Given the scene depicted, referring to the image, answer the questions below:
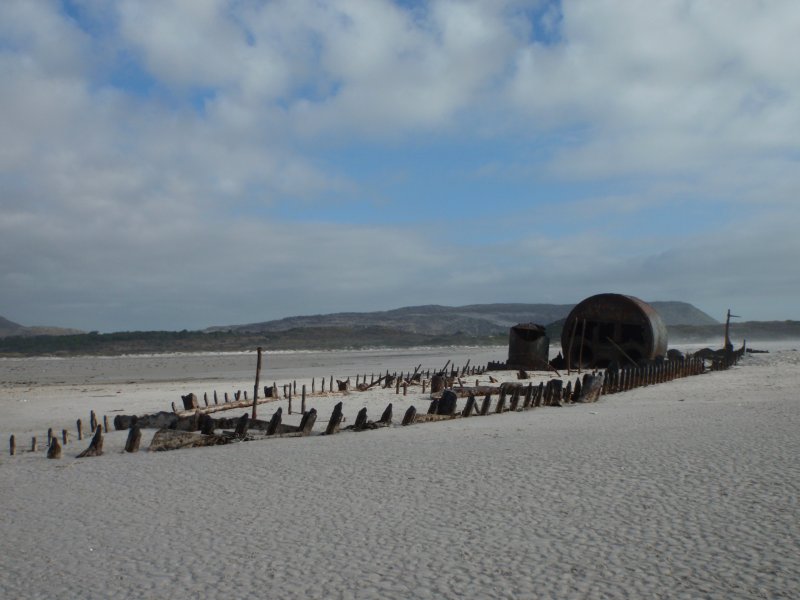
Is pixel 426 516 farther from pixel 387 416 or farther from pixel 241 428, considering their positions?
pixel 387 416

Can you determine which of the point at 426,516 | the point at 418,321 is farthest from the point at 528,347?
the point at 418,321

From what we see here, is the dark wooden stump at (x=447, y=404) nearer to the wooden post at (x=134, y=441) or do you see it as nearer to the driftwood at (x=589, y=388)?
the driftwood at (x=589, y=388)

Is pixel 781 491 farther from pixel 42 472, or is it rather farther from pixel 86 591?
pixel 42 472

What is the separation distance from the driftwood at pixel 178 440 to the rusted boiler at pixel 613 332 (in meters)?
19.0

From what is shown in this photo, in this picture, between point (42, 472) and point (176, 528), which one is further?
point (42, 472)

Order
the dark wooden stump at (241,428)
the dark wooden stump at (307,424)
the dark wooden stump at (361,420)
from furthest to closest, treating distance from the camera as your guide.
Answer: the dark wooden stump at (361,420), the dark wooden stump at (307,424), the dark wooden stump at (241,428)

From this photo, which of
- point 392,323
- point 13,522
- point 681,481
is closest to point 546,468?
point 681,481

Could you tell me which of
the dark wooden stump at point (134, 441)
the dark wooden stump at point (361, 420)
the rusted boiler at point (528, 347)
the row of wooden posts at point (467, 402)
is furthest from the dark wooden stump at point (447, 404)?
the rusted boiler at point (528, 347)

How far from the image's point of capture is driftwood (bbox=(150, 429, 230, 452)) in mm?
10289

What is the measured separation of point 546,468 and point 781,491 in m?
2.19

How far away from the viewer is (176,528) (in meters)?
5.87

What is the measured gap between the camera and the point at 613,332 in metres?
28.6

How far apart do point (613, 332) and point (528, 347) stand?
11.1ft

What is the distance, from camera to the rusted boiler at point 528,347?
28781 mm
